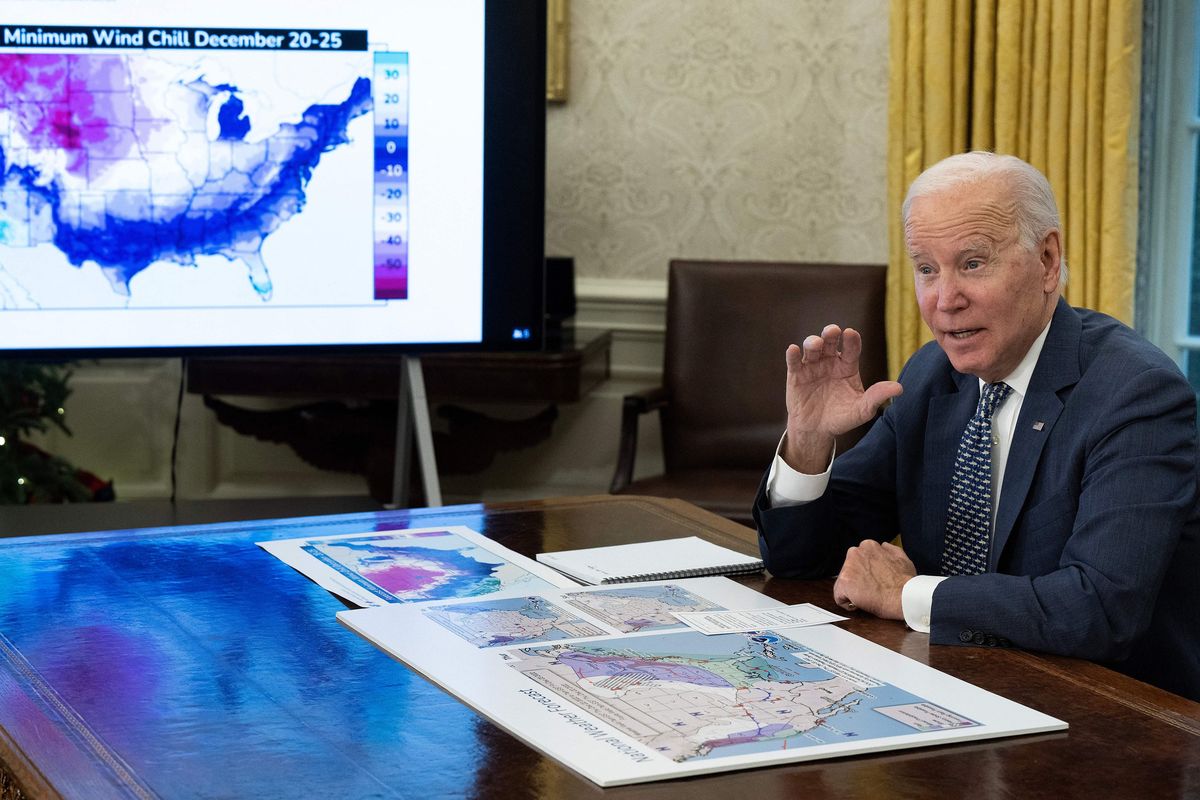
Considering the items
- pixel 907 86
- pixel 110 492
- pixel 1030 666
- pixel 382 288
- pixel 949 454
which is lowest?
pixel 110 492

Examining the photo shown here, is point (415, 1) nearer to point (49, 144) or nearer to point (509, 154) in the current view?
point (509, 154)

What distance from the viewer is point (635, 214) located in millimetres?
4703

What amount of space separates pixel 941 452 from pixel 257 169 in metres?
1.80

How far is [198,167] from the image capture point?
10.3ft

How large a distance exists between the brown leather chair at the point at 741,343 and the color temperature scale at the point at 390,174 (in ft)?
3.72

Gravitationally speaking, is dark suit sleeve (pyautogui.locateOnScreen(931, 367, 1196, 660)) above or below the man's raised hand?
below

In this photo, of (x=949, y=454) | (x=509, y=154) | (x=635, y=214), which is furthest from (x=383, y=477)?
(x=949, y=454)

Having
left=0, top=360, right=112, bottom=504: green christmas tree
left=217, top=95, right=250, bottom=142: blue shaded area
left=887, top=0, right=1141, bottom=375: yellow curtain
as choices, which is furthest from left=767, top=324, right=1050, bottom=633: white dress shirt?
left=0, top=360, right=112, bottom=504: green christmas tree

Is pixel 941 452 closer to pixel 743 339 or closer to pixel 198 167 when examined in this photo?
pixel 198 167

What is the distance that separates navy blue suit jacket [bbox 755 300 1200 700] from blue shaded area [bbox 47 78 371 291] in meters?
1.57

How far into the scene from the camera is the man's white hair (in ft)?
6.17

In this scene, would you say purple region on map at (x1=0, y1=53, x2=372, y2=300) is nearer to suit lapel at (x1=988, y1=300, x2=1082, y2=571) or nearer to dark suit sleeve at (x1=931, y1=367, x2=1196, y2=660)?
suit lapel at (x1=988, y1=300, x2=1082, y2=571)

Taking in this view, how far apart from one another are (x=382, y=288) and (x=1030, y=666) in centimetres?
205

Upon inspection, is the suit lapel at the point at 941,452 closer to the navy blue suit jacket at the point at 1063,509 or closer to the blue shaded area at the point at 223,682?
the navy blue suit jacket at the point at 1063,509
